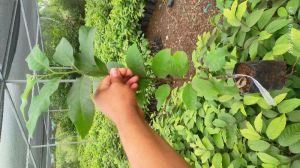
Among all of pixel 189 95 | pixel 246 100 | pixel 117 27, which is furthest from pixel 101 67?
pixel 117 27

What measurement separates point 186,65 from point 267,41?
485mm

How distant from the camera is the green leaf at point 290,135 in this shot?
1389mm

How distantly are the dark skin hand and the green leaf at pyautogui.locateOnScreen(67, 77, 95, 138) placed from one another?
5cm

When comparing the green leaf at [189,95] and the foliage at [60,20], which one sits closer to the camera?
the green leaf at [189,95]

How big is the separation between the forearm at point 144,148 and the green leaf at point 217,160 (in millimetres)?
743

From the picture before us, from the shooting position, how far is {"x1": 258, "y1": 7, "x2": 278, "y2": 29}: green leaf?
158 centimetres

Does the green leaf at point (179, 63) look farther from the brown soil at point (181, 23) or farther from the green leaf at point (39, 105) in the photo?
the brown soil at point (181, 23)

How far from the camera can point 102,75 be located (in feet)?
4.09

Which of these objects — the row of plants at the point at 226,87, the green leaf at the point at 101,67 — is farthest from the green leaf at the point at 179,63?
the green leaf at the point at 101,67

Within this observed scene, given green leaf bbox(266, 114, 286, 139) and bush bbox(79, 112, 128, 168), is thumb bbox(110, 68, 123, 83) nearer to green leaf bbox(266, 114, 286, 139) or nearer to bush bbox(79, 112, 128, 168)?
green leaf bbox(266, 114, 286, 139)

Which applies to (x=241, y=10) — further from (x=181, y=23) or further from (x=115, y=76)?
(x=181, y=23)

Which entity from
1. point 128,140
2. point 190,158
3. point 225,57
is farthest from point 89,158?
point 128,140

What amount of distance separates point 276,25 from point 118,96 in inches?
30.4

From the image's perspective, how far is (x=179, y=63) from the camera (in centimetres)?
129
